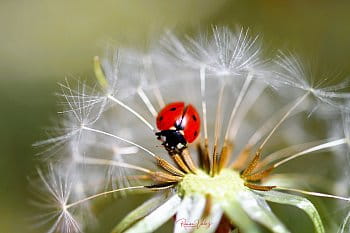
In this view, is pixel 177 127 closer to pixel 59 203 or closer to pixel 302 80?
pixel 59 203

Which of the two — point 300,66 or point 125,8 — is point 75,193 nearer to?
point 300,66

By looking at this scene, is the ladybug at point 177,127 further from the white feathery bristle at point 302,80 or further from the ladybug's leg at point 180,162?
the white feathery bristle at point 302,80

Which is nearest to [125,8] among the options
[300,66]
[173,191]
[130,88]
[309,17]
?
[309,17]

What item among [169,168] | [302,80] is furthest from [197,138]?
[302,80]

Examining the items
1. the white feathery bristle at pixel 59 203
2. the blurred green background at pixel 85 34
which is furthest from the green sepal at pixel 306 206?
the blurred green background at pixel 85 34

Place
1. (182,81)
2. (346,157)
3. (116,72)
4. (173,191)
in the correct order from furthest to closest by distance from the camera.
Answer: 1. (182,81)
2. (346,157)
3. (116,72)
4. (173,191)

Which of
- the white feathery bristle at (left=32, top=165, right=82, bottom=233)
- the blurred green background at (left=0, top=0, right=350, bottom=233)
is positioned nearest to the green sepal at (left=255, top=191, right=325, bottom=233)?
the white feathery bristle at (left=32, top=165, right=82, bottom=233)

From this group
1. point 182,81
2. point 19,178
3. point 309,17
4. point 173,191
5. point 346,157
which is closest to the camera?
point 173,191

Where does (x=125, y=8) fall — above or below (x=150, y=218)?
above
